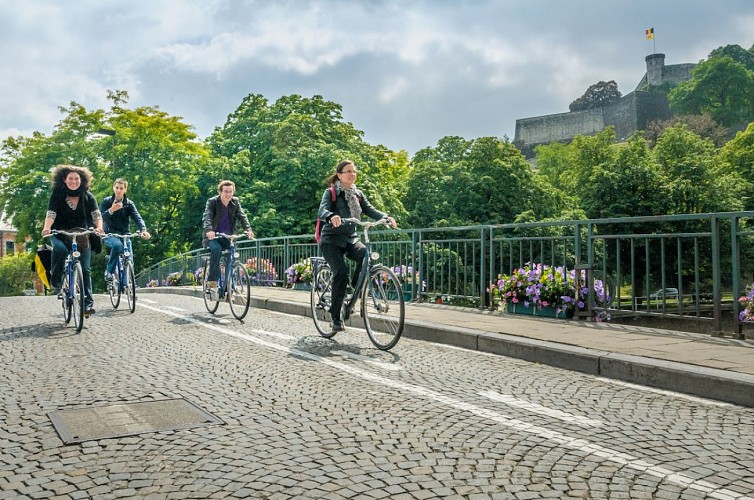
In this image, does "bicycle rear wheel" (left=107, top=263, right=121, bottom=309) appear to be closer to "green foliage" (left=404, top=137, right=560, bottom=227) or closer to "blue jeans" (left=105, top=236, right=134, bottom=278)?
"blue jeans" (left=105, top=236, right=134, bottom=278)

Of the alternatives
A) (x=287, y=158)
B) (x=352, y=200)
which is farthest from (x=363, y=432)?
(x=287, y=158)

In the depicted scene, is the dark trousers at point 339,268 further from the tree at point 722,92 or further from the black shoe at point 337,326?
the tree at point 722,92

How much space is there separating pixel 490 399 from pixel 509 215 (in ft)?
129

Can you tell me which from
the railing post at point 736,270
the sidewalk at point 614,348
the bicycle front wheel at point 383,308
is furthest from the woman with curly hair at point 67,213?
the railing post at point 736,270

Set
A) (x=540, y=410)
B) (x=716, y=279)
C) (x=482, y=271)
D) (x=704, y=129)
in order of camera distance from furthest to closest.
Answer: (x=704, y=129)
(x=482, y=271)
(x=716, y=279)
(x=540, y=410)

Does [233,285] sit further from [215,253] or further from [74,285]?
[74,285]

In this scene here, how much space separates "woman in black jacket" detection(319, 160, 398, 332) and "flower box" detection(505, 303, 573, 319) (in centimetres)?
285

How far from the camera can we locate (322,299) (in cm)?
820

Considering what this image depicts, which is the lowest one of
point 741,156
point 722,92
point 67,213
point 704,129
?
point 67,213

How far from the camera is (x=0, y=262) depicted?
7481cm

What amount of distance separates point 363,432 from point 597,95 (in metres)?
98.4

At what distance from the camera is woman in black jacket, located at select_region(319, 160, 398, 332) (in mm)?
7723

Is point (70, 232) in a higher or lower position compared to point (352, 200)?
lower

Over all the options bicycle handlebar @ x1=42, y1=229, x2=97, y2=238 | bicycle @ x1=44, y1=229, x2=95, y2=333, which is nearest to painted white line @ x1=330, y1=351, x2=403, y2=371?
bicycle @ x1=44, y1=229, x2=95, y2=333
